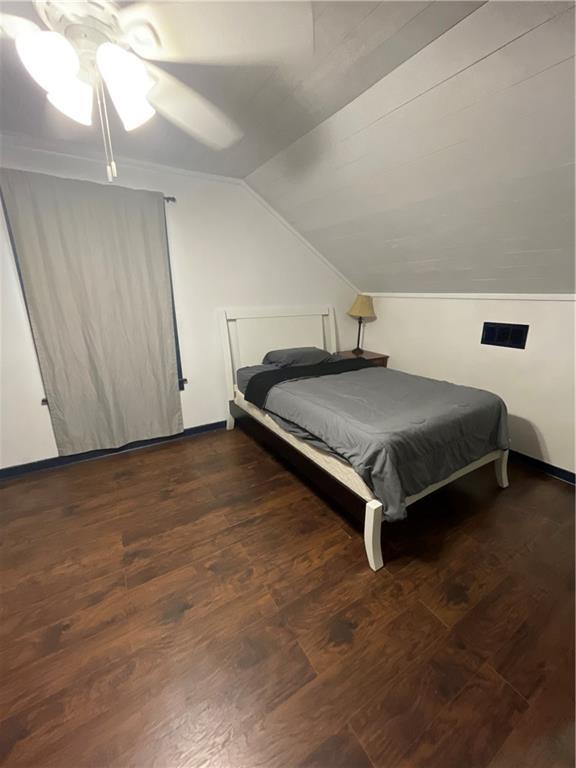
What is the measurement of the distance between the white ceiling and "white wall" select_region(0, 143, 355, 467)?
21cm

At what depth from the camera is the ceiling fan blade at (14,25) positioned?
1.02m

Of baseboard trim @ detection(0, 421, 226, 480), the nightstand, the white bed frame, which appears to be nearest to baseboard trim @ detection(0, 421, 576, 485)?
baseboard trim @ detection(0, 421, 226, 480)

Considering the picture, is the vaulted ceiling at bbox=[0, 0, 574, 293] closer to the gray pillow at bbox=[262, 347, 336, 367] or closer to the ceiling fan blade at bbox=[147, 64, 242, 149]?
the ceiling fan blade at bbox=[147, 64, 242, 149]

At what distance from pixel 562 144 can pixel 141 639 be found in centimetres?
290

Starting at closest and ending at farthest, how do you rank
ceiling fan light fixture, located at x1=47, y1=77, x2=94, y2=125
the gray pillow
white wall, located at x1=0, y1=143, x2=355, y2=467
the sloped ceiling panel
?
1. ceiling fan light fixture, located at x1=47, y1=77, x2=94, y2=125
2. the sloped ceiling panel
3. white wall, located at x1=0, y1=143, x2=355, y2=467
4. the gray pillow

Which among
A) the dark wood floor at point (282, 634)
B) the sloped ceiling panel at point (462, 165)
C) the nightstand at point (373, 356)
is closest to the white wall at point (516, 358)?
the sloped ceiling panel at point (462, 165)

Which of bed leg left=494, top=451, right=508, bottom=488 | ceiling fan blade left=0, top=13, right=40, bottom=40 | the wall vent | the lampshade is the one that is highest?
ceiling fan blade left=0, top=13, right=40, bottom=40

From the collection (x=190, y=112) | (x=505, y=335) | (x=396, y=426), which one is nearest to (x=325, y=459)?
(x=396, y=426)

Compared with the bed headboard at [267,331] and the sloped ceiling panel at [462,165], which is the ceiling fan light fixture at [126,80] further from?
the bed headboard at [267,331]

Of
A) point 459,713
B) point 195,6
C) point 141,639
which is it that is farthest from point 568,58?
point 141,639

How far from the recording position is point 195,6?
1.06 metres

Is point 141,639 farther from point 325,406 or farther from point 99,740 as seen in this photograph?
point 325,406

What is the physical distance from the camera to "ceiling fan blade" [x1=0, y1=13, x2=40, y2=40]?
102 cm

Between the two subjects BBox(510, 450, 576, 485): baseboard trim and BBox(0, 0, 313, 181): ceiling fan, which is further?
BBox(510, 450, 576, 485): baseboard trim
